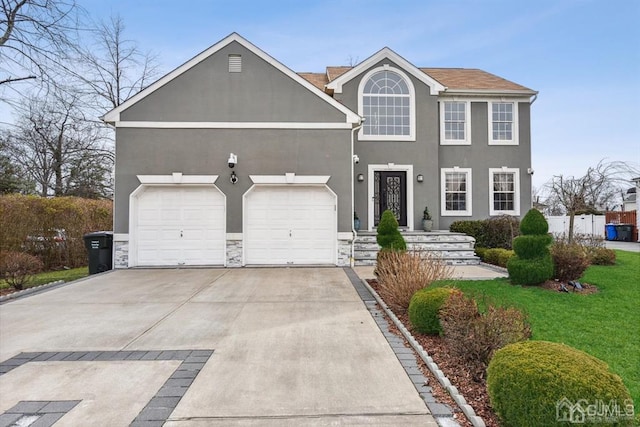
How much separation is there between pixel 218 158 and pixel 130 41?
53.3 feet

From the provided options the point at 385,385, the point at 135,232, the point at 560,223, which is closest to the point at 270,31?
the point at 135,232

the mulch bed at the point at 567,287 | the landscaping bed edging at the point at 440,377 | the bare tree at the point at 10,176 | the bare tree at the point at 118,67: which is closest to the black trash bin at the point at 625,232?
the mulch bed at the point at 567,287

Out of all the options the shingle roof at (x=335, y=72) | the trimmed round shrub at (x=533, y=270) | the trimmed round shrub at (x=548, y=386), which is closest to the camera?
the trimmed round shrub at (x=548, y=386)

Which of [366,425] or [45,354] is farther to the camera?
[45,354]

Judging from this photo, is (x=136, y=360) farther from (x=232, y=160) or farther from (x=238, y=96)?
(x=238, y=96)

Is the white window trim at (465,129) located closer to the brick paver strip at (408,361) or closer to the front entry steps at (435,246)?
the front entry steps at (435,246)

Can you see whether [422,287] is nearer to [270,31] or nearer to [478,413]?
[478,413]

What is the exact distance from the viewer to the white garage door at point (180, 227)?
11039 mm

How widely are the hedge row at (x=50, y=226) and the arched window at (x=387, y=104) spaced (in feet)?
35.6

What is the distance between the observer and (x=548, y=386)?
2428 millimetres

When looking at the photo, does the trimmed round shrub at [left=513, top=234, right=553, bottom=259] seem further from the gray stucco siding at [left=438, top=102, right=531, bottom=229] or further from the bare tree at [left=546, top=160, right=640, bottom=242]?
the gray stucco siding at [left=438, top=102, right=531, bottom=229]

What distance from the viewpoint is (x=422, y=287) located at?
5.96 m

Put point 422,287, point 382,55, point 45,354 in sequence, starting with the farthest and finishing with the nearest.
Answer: point 382,55 < point 422,287 < point 45,354

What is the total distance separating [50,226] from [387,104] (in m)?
12.7
